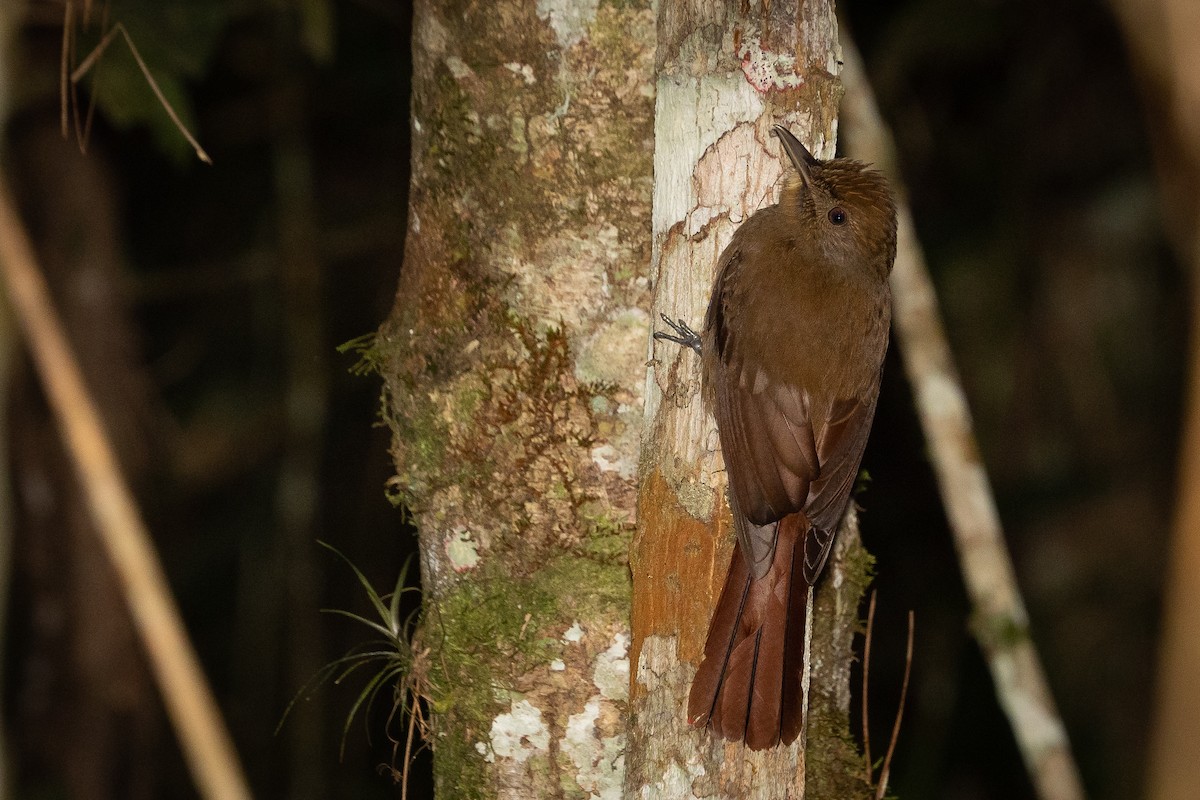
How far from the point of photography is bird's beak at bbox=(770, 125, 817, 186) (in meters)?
2.56

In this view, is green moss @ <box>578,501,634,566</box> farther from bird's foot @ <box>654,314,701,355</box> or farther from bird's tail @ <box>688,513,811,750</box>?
bird's foot @ <box>654,314,701,355</box>

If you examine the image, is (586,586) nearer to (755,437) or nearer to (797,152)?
(755,437)

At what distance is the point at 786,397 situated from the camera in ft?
10.3

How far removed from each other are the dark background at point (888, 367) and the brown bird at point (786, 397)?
8.07 ft

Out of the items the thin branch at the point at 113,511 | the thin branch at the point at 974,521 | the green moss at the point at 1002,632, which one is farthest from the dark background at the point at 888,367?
the thin branch at the point at 113,511

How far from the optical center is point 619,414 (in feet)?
8.89

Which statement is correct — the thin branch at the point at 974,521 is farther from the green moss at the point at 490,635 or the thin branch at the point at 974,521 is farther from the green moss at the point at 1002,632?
the green moss at the point at 490,635

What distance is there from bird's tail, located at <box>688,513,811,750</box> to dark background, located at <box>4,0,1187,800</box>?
10.1 ft

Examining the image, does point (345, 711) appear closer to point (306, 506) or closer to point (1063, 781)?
point (306, 506)

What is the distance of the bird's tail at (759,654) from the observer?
8.00 ft

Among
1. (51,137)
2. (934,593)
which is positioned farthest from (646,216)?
(934,593)

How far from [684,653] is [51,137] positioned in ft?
13.5

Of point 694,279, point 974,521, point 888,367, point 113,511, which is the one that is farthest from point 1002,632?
point 113,511

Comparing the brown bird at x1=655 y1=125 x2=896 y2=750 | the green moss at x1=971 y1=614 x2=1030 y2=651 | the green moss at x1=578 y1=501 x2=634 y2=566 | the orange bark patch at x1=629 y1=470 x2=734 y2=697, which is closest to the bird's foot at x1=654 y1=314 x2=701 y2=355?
the brown bird at x1=655 y1=125 x2=896 y2=750
